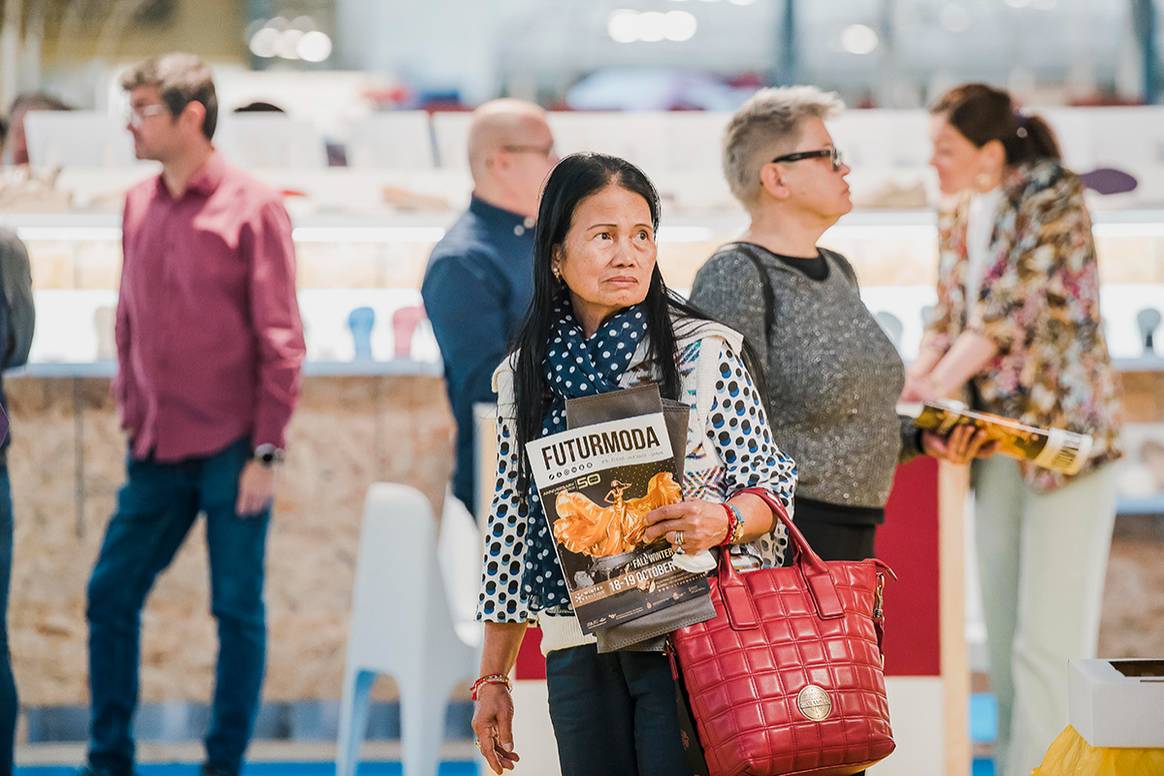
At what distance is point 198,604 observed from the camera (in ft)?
14.8

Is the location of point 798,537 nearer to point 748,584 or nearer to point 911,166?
point 748,584

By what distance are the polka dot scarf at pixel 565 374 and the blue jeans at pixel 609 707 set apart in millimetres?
94

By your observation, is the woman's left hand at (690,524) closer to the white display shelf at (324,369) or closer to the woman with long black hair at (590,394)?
the woman with long black hair at (590,394)

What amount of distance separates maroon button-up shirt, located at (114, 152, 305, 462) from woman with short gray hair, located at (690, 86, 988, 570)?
1.47 metres

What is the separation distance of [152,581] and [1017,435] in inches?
84.1

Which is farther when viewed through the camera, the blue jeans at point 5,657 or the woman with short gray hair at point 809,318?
the blue jeans at point 5,657

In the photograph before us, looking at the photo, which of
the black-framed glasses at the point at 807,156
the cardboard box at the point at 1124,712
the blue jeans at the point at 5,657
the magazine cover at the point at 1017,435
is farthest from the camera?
the blue jeans at the point at 5,657

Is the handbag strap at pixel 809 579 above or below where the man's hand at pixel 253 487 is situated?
above

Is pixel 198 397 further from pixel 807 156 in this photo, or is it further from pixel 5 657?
pixel 807 156

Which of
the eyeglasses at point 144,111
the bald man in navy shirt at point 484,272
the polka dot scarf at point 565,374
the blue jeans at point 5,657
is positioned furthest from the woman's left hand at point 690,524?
the eyeglasses at point 144,111

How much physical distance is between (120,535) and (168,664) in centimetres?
91

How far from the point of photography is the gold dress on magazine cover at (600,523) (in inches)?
71.0

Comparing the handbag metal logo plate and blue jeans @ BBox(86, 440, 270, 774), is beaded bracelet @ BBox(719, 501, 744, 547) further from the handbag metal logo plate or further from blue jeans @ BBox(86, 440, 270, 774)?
blue jeans @ BBox(86, 440, 270, 774)

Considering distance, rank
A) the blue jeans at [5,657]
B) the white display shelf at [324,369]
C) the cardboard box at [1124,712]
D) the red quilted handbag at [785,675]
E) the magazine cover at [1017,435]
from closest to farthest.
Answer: the red quilted handbag at [785,675], the cardboard box at [1124,712], the magazine cover at [1017,435], the blue jeans at [5,657], the white display shelf at [324,369]
